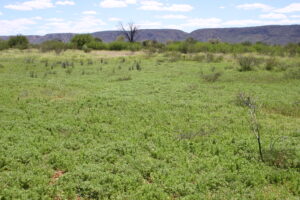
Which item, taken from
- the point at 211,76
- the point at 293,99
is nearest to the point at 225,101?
the point at 293,99

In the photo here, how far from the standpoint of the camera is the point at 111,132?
359 inches

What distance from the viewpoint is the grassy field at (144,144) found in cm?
586

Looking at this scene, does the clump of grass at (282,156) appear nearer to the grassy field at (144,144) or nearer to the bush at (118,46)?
the grassy field at (144,144)

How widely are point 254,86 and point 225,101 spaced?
4.39 m

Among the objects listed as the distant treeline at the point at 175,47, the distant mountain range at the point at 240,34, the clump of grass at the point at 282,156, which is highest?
the distant mountain range at the point at 240,34

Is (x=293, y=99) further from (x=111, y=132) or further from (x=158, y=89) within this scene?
(x=111, y=132)

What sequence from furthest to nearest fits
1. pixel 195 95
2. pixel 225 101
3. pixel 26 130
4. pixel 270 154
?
pixel 195 95 → pixel 225 101 → pixel 26 130 → pixel 270 154

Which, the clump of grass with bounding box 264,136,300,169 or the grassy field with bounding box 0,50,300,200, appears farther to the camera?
the clump of grass with bounding box 264,136,300,169

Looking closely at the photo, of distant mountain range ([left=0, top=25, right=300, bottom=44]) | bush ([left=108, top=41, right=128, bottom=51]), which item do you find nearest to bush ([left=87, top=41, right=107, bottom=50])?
bush ([left=108, top=41, right=128, bottom=51])

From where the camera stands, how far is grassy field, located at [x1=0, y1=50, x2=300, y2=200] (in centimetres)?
586

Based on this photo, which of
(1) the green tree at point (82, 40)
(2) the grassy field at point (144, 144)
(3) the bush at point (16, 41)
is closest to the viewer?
(2) the grassy field at point (144, 144)

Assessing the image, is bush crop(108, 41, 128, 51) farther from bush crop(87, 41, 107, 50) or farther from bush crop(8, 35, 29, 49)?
bush crop(8, 35, 29, 49)

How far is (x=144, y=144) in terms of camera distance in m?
8.09

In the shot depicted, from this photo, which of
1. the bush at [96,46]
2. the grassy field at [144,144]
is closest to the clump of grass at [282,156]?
the grassy field at [144,144]
